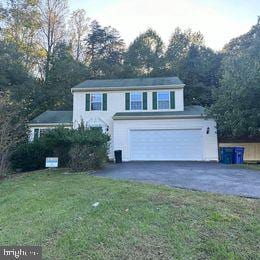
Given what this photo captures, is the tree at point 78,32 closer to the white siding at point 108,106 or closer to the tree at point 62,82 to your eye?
the tree at point 62,82

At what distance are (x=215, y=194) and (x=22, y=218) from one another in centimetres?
457

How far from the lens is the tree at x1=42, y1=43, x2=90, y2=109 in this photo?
101 ft

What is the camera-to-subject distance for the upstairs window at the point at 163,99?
20.6 m

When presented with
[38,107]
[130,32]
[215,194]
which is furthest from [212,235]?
[130,32]

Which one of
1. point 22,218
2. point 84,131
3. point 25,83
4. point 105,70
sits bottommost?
point 22,218

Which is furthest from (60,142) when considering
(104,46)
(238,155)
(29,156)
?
(104,46)

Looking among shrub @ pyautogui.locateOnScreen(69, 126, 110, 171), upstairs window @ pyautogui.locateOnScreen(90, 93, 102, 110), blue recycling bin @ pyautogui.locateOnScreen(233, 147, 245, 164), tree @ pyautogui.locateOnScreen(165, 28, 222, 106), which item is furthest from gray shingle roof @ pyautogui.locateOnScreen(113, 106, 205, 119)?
tree @ pyautogui.locateOnScreen(165, 28, 222, 106)

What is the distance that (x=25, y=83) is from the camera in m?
26.7

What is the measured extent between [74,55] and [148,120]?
2176 centimetres

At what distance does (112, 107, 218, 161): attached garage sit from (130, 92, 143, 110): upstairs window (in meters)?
1.46

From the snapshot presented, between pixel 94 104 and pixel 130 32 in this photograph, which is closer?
pixel 94 104

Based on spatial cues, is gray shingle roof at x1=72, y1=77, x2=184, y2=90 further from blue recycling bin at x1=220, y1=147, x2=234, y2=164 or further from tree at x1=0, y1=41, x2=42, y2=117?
tree at x1=0, y1=41, x2=42, y2=117

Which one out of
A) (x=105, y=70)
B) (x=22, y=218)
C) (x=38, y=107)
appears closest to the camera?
(x=22, y=218)

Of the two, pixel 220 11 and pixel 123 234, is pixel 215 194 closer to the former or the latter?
pixel 123 234
